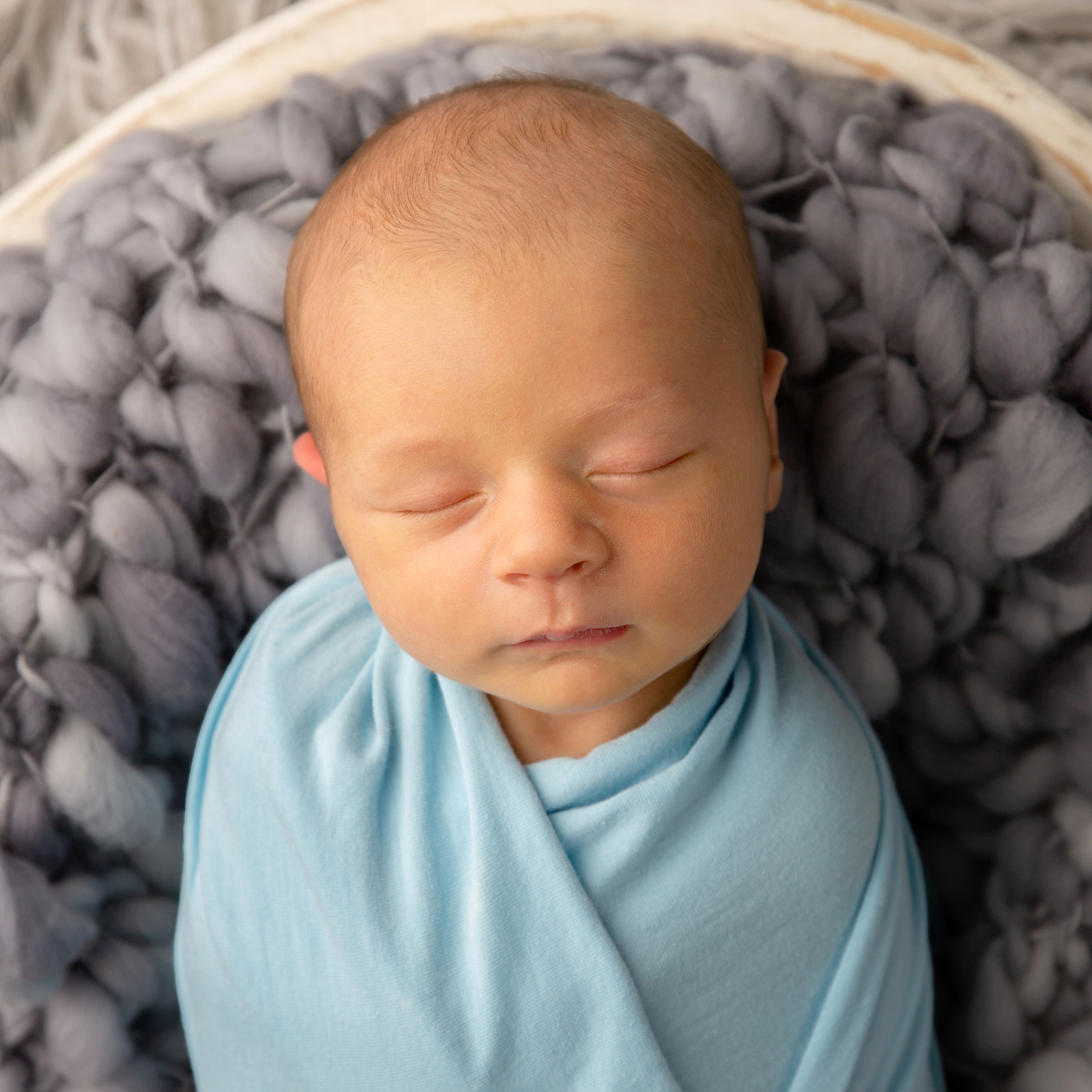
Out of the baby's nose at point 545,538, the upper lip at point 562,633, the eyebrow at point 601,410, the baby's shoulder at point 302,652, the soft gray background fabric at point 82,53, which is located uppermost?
the soft gray background fabric at point 82,53

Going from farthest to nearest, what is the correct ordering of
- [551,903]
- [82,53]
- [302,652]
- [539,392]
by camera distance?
[82,53]
[302,652]
[551,903]
[539,392]

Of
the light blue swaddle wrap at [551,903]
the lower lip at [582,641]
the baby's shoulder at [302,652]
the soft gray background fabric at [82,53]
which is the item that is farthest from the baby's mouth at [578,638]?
the soft gray background fabric at [82,53]

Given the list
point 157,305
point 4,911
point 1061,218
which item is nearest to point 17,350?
point 157,305

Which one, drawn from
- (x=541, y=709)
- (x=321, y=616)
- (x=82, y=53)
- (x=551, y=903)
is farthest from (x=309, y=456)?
(x=82, y=53)

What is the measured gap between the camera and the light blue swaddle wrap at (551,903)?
0.77 metres

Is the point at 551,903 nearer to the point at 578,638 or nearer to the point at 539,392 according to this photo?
the point at 578,638

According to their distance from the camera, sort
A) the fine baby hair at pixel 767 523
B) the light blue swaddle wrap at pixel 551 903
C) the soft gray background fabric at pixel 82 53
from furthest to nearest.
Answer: the soft gray background fabric at pixel 82 53 < the fine baby hair at pixel 767 523 < the light blue swaddle wrap at pixel 551 903

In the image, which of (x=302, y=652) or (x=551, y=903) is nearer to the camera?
(x=551, y=903)

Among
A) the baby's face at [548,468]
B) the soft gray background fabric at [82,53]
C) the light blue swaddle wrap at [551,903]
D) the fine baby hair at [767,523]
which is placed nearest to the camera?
the baby's face at [548,468]

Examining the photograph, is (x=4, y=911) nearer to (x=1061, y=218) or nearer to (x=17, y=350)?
(x=17, y=350)

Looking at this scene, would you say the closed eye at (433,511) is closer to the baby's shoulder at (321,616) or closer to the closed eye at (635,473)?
the closed eye at (635,473)

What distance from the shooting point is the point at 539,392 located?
657mm

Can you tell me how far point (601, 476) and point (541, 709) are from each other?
0.17 metres

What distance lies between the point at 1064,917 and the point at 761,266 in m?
0.60
